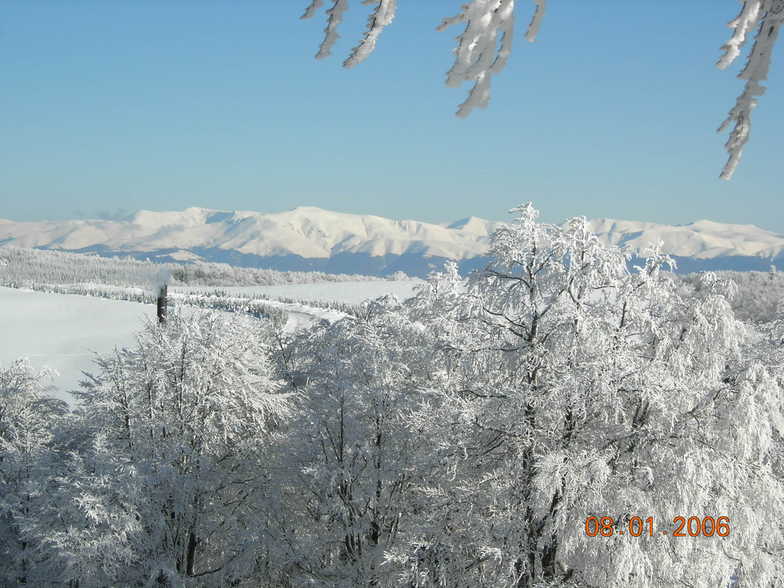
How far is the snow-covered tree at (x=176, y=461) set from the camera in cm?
1944

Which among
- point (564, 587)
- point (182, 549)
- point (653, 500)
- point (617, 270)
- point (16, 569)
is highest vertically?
point (617, 270)

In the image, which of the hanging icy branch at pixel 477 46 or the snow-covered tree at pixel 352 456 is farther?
the snow-covered tree at pixel 352 456

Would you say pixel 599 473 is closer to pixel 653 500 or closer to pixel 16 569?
pixel 653 500

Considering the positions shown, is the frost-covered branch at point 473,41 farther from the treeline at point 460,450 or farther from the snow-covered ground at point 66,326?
the snow-covered ground at point 66,326

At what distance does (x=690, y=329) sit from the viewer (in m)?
14.5

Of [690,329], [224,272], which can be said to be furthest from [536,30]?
[224,272]

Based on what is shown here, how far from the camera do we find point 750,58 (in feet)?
7.35

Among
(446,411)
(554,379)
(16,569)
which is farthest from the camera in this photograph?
(16,569)

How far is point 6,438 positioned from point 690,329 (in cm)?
2568

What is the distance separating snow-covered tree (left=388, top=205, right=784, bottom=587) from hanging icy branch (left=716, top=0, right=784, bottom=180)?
10.2 m

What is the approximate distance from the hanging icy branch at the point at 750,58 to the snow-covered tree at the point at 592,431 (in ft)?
33.4
